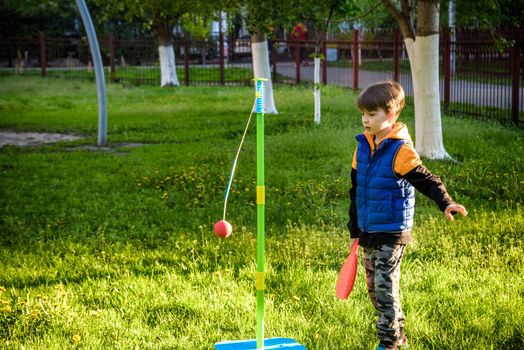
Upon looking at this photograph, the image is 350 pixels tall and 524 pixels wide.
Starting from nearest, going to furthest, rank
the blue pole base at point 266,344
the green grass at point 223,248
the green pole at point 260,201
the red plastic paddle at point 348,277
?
the green pole at point 260,201 < the blue pole base at point 266,344 < the red plastic paddle at point 348,277 < the green grass at point 223,248

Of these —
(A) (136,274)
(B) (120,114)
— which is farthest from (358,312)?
(B) (120,114)

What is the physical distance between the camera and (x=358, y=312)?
4.96m

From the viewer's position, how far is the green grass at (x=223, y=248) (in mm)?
4801

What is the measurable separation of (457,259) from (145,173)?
5289 mm

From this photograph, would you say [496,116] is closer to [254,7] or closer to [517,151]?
[517,151]

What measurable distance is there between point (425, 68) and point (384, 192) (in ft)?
23.3

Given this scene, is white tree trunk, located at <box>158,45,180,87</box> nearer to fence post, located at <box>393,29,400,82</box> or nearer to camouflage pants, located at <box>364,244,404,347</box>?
fence post, located at <box>393,29,400,82</box>

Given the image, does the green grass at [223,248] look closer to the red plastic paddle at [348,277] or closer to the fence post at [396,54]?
the red plastic paddle at [348,277]

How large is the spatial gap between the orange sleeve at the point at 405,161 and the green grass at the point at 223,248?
1042mm

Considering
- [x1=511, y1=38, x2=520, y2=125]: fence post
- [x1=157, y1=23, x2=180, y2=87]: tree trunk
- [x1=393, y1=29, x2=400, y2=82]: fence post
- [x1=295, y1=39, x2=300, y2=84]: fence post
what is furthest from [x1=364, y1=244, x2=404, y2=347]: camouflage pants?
[x1=157, y1=23, x2=180, y2=87]: tree trunk

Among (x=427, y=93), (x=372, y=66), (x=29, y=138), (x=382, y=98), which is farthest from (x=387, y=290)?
(x=372, y=66)

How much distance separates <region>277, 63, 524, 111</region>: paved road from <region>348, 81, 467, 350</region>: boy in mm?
11147

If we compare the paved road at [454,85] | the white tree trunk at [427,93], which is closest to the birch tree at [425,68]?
the white tree trunk at [427,93]

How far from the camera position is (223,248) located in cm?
658
